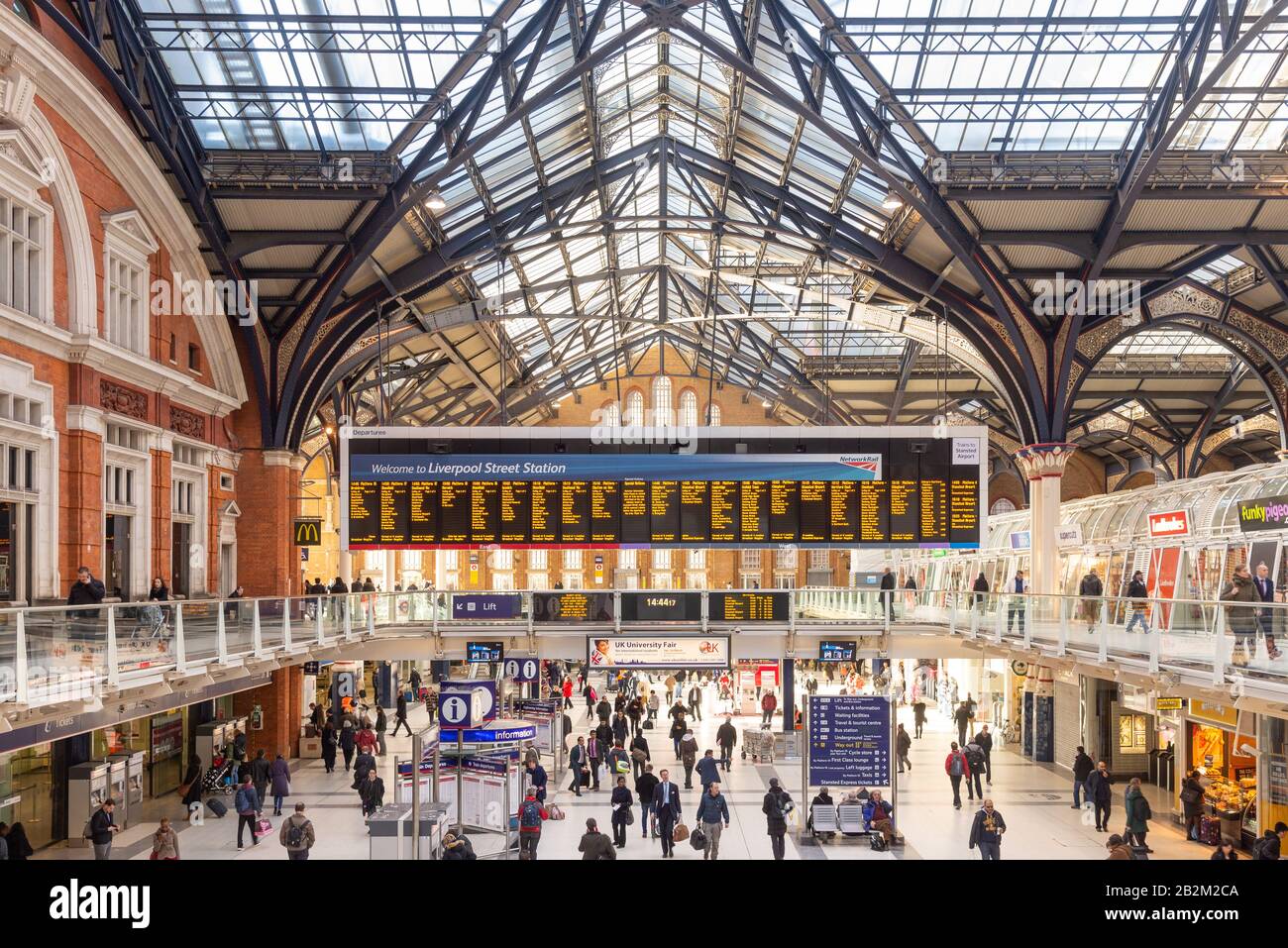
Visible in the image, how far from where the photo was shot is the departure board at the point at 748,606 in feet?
85.9

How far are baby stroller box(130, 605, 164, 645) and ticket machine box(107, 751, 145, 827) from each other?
25.4ft

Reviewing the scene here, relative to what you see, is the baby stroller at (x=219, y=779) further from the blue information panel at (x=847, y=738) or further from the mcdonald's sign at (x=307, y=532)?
the blue information panel at (x=847, y=738)

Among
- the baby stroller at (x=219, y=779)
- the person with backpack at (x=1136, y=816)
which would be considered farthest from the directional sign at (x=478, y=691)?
the person with backpack at (x=1136, y=816)

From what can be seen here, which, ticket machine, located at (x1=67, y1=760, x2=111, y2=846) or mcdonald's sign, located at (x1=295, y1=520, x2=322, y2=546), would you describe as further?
mcdonald's sign, located at (x1=295, y1=520, x2=322, y2=546)

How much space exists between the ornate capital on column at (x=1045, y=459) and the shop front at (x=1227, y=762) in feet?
24.7

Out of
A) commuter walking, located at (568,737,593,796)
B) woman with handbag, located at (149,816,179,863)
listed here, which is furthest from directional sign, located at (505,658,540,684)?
woman with handbag, located at (149,816,179,863)

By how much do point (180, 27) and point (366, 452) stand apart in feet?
31.2

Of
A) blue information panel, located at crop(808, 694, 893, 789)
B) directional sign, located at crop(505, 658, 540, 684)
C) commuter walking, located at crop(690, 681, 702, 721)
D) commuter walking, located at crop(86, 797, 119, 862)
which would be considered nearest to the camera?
commuter walking, located at crop(86, 797, 119, 862)

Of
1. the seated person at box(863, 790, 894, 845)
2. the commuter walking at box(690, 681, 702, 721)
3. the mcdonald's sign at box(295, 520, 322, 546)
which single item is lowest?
the commuter walking at box(690, 681, 702, 721)

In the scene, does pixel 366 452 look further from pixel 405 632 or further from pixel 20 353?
pixel 20 353

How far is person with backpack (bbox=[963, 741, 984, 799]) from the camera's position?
23.9m

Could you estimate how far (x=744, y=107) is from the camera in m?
28.3

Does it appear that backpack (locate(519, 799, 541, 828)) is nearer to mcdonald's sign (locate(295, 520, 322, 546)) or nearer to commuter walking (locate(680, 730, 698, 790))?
commuter walking (locate(680, 730, 698, 790))
